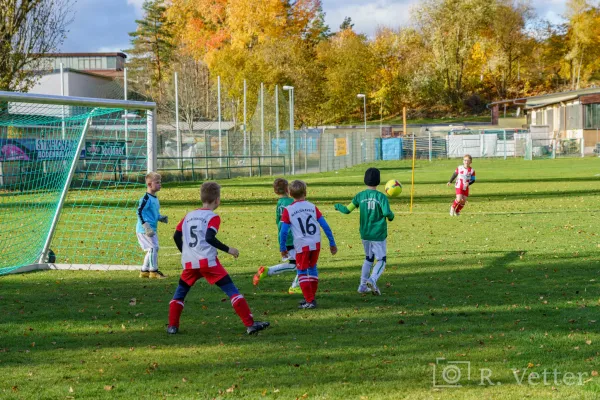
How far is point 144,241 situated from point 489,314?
4.75 m

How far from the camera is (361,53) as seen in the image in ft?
242

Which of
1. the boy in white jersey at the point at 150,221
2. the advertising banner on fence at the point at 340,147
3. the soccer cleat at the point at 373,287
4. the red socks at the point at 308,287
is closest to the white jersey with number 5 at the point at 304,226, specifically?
the red socks at the point at 308,287

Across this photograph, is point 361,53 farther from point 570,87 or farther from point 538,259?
point 538,259

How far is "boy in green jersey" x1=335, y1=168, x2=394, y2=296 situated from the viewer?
8570 mm

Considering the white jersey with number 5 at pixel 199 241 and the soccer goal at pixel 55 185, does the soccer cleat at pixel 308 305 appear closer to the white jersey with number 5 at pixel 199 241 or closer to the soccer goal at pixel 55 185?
the white jersey with number 5 at pixel 199 241

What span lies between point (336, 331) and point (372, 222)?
2.09 m

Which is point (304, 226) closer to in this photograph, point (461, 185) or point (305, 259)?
point (305, 259)

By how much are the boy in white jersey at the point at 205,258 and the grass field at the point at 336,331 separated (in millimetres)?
184

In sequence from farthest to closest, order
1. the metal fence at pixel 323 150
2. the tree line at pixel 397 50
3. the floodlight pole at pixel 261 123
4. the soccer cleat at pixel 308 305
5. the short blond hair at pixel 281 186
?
the tree line at pixel 397 50, the floodlight pole at pixel 261 123, the metal fence at pixel 323 150, the short blond hair at pixel 281 186, the soccer cleat at pixel 308 305

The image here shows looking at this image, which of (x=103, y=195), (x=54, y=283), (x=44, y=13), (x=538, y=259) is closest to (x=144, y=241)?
(x=54, y=283)

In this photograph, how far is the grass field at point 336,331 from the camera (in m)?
5.27

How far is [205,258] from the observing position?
22.2ft

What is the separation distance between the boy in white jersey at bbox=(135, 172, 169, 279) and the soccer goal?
107 cm

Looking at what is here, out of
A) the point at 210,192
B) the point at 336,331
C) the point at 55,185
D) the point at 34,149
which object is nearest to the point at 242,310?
the point at 336,331
